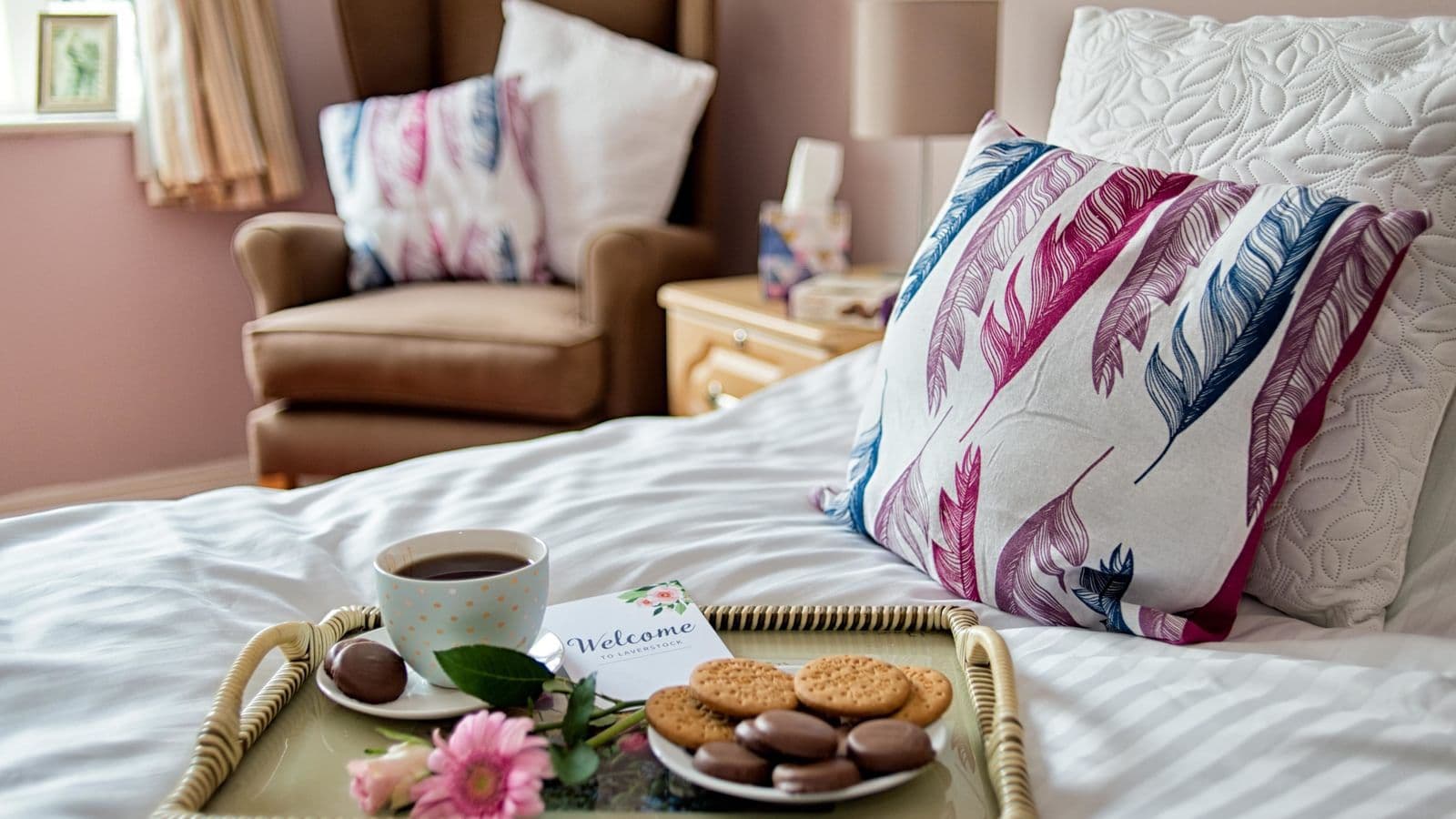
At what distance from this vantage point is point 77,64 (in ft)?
9.25

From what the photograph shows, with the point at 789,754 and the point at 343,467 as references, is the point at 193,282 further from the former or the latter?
the point at 789,754

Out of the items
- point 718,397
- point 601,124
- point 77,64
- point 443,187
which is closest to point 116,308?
point 77,64

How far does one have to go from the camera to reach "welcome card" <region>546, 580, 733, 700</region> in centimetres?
71

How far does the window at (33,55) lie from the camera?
2838 mm

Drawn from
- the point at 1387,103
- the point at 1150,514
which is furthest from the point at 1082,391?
the point at 1387,103

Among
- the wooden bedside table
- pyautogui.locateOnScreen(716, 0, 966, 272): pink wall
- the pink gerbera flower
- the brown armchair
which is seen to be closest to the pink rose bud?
the pink gerbera flower

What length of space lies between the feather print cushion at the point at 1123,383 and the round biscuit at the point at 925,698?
27 cm

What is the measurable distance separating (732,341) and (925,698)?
1613 millimetres

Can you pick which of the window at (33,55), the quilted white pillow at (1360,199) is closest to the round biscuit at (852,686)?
the quilted white pillow at (1360,199)

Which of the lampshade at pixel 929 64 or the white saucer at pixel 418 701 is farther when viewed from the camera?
the lampshade at pixel 929 64

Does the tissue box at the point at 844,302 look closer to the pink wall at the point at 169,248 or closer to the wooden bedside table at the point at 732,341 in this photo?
the wooden bedside table at the point at 732,341

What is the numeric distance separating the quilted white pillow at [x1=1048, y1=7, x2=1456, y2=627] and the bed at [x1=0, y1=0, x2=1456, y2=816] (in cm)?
4

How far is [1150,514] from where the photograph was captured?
846 millimetres

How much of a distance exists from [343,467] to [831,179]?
1028mm
